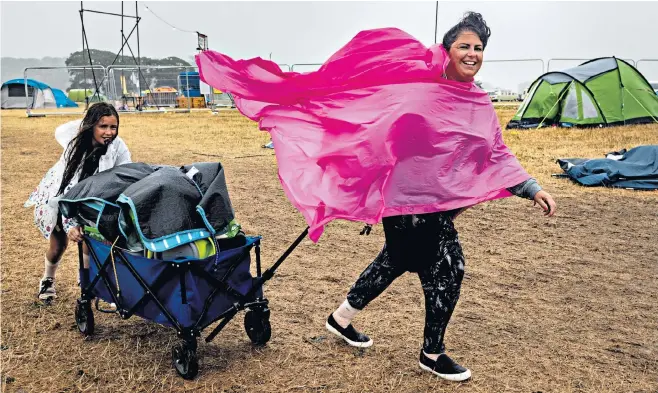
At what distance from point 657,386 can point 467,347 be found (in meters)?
0.98

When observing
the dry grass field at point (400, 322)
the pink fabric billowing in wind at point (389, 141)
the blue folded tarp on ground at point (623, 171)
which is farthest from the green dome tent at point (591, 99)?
the pink fabric billowing in wind at point (389, 141)

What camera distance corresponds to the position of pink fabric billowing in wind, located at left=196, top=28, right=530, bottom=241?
2.81 meters

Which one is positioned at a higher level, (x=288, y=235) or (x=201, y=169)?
(x=201, y=169)

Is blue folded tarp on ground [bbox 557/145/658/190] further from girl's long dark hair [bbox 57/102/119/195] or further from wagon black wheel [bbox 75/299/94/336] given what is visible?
wagon black wheel [bbox 75/299/94/336]

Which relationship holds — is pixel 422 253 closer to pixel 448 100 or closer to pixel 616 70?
pixel 448 100

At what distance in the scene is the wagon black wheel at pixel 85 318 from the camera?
3.59 meters

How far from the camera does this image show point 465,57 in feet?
9.59

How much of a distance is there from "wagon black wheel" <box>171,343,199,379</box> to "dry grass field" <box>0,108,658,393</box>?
43 millimetres

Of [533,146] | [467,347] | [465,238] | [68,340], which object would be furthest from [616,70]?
[68,340]

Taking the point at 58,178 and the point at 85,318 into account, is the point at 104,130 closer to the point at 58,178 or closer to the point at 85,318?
the point at 58,178

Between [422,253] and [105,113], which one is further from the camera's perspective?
[105,113]

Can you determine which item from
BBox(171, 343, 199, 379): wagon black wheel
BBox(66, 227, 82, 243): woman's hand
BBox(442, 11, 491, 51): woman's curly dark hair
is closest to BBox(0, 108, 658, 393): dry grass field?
BBox(171, 343, 199, 379): wagon black wheel

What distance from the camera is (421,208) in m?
2.85

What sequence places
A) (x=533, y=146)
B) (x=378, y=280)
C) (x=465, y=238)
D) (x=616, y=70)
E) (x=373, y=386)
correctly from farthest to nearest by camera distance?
(x=616, y=70)
(x=533, y=146)
(x=465, y=238)
(x=378, y=280)
(x=373, y=386)
